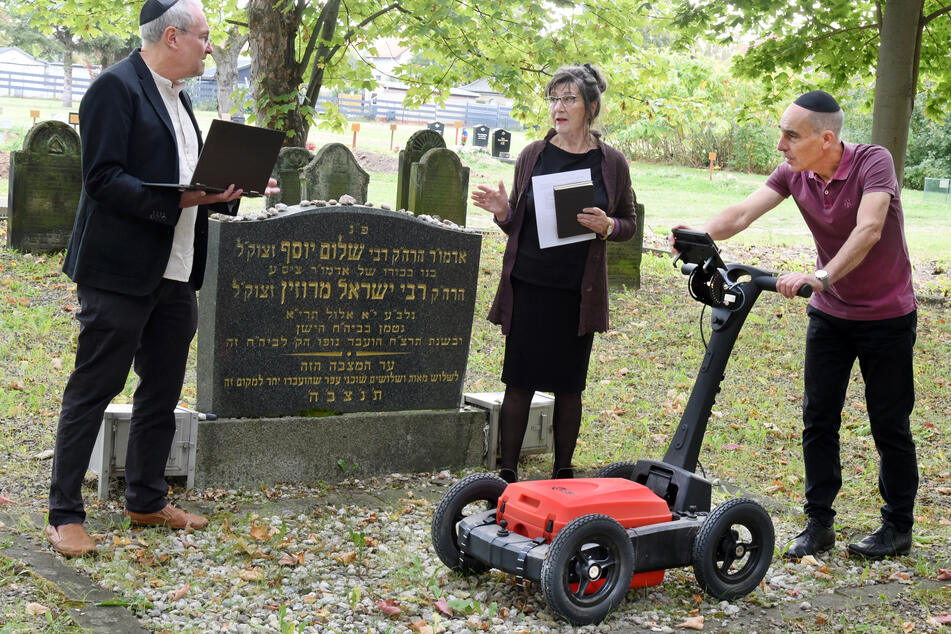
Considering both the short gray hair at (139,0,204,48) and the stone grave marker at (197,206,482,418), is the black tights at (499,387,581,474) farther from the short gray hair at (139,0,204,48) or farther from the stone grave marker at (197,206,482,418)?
the short gray hair at (139,0,204,48)

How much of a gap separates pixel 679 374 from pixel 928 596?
4.15 meters

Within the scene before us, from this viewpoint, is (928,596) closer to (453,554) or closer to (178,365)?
(453,554)

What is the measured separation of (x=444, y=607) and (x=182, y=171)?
6.77 feet

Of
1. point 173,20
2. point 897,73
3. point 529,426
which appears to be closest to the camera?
point 173,20

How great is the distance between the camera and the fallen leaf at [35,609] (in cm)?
347

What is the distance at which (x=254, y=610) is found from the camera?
3.72 meters

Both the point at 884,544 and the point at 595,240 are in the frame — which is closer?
the point at 884,544

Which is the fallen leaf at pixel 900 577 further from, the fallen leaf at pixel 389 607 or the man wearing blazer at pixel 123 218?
the man wearing blazer at pixel 123 218

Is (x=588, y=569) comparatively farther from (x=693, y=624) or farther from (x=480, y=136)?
(x=480, y=136)

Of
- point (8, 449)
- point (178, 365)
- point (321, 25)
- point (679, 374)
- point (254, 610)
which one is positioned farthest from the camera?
point (321, 25)

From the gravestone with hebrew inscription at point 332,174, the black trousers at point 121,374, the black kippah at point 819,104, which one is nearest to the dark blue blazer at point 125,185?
the black trousers at point 121,374

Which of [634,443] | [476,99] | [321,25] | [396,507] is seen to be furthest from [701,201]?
[476,99]

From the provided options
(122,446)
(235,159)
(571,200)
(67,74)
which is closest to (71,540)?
(122,446)

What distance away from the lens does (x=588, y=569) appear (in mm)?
3691
